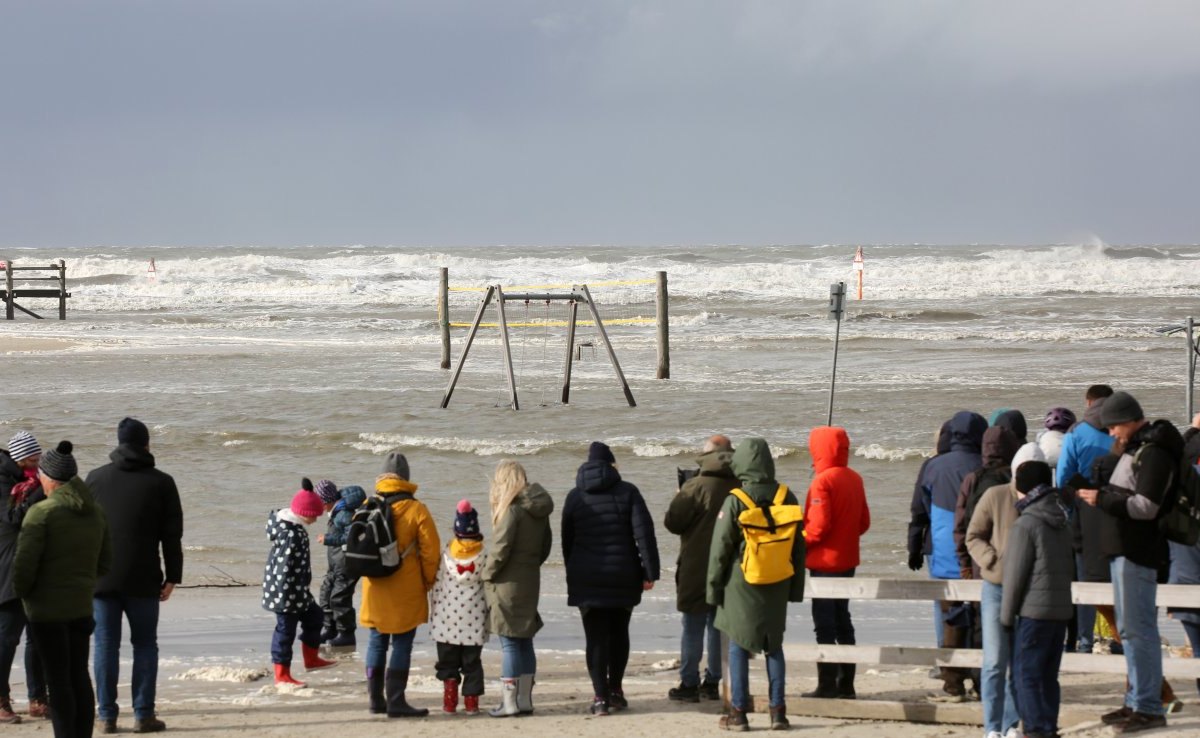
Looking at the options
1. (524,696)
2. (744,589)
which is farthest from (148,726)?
(744,589)

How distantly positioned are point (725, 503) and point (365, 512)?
5.90ft

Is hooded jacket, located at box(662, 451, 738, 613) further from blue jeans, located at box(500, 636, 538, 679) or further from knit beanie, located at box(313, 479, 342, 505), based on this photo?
knit beanie, located at box(313, 479, 342, 505)

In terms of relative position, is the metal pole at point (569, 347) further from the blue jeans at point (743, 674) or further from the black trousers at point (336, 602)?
the blue jeans at point (743, 674)

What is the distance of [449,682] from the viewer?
293 inches

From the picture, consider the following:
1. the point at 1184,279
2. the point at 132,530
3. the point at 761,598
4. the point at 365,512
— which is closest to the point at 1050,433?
the point at 761,598

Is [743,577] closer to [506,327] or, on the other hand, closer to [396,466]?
[396,466]

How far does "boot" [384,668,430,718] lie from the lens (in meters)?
7.30

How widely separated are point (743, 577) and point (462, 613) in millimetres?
1542

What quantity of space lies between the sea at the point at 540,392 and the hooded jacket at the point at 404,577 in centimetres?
179

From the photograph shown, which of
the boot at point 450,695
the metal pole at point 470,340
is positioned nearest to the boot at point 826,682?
the boot at point 450,695

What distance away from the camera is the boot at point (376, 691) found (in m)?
7.36

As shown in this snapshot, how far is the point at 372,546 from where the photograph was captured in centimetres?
707

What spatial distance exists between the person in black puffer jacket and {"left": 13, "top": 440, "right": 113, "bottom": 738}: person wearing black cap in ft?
7.47

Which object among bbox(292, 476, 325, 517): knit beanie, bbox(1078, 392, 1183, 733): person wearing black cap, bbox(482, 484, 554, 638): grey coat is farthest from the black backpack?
bbox(1078, 392, 1183, 733): person wearing black cap
